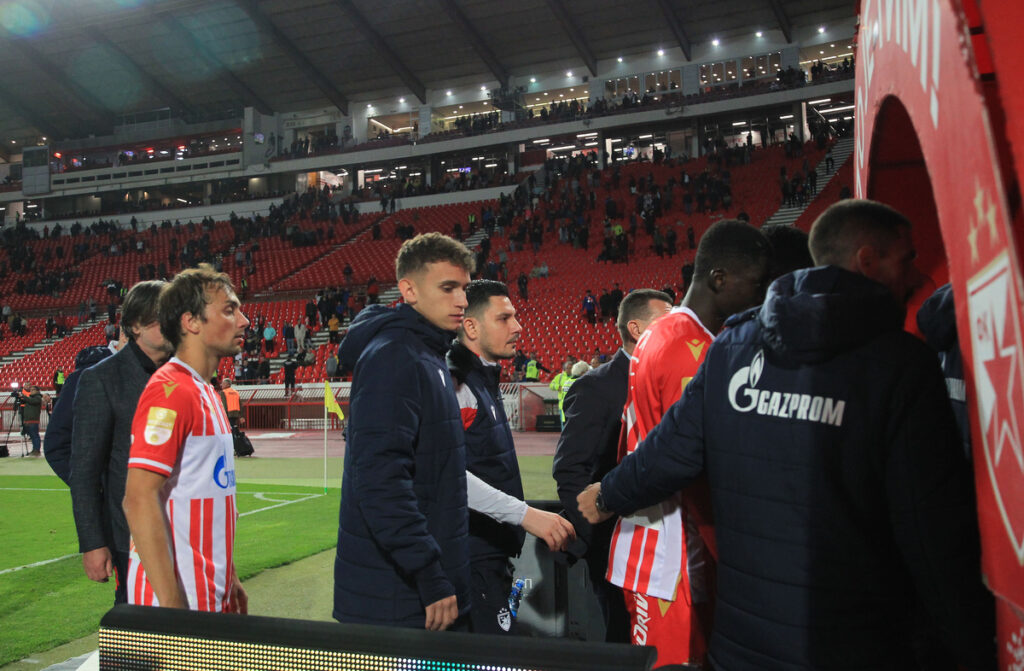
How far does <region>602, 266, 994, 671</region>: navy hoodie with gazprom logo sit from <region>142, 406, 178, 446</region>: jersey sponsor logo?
1.64 meters

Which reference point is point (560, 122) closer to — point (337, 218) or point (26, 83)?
point (337, 218)

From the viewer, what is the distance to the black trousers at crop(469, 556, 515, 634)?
289 cm

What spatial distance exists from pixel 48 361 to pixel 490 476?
32213mm

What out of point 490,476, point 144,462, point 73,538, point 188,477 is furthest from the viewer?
point 73,538

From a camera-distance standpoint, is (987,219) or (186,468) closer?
(987,219)

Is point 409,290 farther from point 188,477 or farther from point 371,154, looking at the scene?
point 371,154

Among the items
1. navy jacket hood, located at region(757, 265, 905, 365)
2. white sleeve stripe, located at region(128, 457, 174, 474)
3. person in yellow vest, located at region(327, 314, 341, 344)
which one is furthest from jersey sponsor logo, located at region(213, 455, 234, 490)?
person in yellow vest, located at region(327, 314, 341, 344)

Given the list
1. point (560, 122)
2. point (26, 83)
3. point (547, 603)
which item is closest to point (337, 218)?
Answer: point (560, 122)

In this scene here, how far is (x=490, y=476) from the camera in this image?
10.3ft

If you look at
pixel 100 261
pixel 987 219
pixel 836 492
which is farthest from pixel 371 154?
pixel 987 219

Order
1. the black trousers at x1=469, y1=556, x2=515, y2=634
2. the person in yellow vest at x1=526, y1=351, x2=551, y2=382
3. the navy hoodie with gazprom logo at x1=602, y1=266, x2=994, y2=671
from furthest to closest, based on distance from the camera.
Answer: the person in yellow vest at x1=526, y1=351, x2=551, y2=382, the black trousers at x1=469, y1=556, x2=515, y2=634, the navy hoodie with gazprom logo at x1=602, y1=266, x2=994, y2=671

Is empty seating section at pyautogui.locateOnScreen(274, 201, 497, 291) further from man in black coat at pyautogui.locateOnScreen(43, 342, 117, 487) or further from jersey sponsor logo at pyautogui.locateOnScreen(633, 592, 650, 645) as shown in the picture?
jersey sponsor logo at pyautogui.locateOnScreen(633, 592, 650, 645)

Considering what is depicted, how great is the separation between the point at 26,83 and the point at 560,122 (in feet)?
102

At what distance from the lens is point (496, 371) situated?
332 cm
